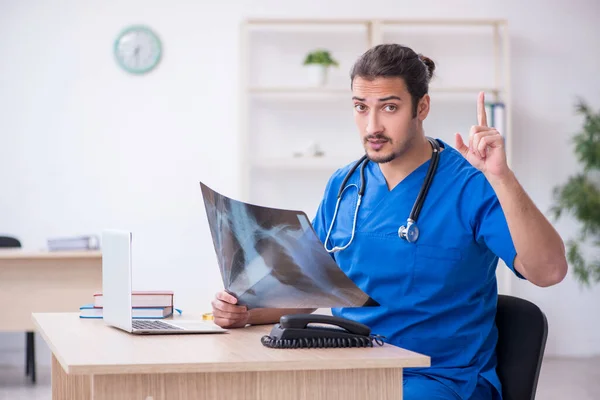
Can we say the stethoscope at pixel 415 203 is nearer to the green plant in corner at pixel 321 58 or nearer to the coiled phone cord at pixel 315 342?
the coiled phone cord at pixel 315 342

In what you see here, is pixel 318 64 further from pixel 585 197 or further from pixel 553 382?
pixel 553 382

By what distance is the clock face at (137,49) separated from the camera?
498 centimetres

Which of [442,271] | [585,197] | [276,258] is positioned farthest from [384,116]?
[585,197]

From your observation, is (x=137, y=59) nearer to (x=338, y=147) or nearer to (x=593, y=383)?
(x=338, y=147)

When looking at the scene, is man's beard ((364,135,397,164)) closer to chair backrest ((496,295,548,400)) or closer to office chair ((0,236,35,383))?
chair backrest ((496,295,548,400))

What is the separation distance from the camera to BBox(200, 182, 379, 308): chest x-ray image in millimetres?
1535

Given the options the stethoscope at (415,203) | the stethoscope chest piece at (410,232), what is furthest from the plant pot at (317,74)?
the stethoscope chest piece at (410,232)

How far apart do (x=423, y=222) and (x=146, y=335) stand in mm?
664

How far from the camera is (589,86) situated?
524 cm

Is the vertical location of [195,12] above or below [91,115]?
above

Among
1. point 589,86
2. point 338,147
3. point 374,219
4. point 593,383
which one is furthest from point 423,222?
point 589,86

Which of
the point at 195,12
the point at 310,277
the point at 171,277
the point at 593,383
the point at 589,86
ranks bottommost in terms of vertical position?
the point at 593,383

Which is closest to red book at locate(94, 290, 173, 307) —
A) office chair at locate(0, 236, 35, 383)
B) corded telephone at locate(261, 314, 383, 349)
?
corded telephone at locate(261, 314, 383, 349)

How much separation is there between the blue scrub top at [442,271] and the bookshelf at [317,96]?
308 cm
